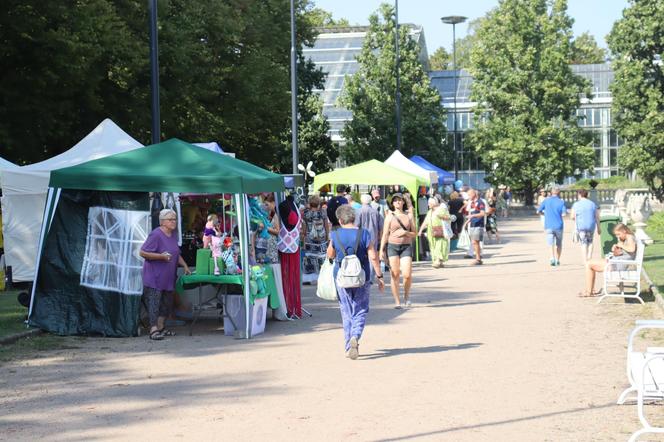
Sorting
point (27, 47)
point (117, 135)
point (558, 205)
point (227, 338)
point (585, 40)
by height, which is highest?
point (585, 40)

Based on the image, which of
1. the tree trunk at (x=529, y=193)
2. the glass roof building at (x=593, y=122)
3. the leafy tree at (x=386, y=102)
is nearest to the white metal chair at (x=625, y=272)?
the leafy tree at (x=386, y=102)

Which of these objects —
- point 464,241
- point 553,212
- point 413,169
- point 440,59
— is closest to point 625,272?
point 553,212

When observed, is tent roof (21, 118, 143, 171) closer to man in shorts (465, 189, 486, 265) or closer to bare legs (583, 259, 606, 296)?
bare legs (583, 259, 606, 296)

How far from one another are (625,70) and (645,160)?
15.9 feet

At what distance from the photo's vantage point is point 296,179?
20.3 m

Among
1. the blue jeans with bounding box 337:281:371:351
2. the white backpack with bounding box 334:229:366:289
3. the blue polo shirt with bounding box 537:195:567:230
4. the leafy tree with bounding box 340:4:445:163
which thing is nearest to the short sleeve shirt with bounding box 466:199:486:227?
the blue polo shirt with bounding box 537:195:567:230

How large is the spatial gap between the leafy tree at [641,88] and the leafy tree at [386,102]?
11.0m

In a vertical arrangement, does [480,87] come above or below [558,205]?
above

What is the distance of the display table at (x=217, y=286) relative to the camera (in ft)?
47.1

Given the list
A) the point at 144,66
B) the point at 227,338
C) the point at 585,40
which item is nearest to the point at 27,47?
the point at 144,66

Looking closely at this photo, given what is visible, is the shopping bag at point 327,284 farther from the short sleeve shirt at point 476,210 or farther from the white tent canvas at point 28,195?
the short sleeve shirt at point 476,210

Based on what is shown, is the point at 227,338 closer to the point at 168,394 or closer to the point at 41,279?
the point at 41,279

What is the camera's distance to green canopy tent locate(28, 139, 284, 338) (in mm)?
14297

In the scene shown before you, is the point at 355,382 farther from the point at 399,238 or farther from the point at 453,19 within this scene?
the point at 453,19
